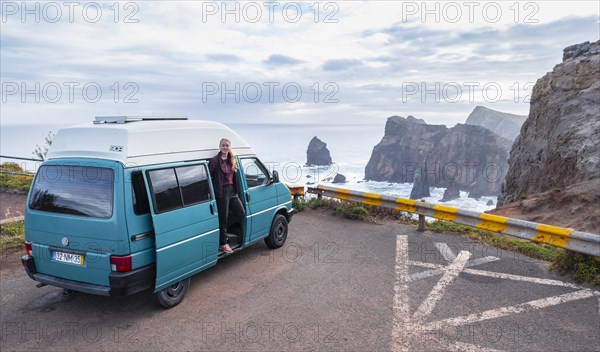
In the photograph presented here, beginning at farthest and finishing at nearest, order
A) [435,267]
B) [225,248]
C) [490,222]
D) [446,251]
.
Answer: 1. [446,251]
2. [490,222]
3. [435,267]
4. [225,248]

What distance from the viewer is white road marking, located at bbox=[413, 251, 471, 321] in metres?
5.36

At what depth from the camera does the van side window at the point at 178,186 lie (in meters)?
5.23

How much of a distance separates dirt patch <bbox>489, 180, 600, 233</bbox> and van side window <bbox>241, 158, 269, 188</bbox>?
593 centimetres

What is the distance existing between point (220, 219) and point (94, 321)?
7.29ft

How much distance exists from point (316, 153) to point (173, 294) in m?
106

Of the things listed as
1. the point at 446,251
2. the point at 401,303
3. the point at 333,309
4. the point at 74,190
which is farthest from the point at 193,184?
the point at 446,251

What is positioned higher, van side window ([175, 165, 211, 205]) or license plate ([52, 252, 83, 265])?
van side window ([175, 165, 211, 205])

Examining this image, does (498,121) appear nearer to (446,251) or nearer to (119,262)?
(446,251)

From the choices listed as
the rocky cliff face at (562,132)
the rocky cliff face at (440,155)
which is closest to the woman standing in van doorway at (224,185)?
the rocky cliff face at (562,132)

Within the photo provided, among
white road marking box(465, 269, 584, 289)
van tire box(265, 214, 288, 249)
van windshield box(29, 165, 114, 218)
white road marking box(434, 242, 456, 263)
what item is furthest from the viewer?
van tire box(265, 214, 288, 249)

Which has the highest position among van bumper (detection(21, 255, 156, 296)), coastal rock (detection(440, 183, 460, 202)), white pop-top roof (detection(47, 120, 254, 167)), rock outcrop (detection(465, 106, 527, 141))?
rock outcrop (detection(465, 106, 527, 141))

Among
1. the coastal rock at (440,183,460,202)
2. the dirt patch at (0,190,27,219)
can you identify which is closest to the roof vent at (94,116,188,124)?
the dirt patch at (0,190,27,219)

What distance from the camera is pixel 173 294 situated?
18.4 ft

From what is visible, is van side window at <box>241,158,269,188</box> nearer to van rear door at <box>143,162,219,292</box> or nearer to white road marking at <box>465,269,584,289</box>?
van rear door at <box>143,162,219,292</box>
